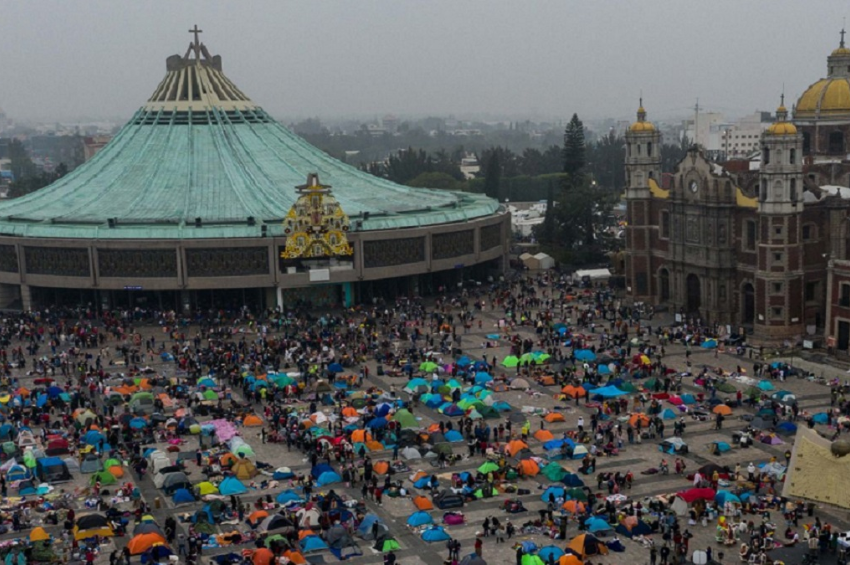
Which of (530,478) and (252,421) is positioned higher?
(252,421)

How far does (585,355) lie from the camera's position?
55688 millimetres

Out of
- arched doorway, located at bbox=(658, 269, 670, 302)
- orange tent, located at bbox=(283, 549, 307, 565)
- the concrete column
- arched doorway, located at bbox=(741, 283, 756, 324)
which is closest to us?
orange tent, located at bbox=(283, 549, 307, 565)

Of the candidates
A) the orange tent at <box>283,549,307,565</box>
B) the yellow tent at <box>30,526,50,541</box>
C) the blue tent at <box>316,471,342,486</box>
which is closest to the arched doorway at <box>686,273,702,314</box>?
the blue tent at <box>316,471,342,486</box>

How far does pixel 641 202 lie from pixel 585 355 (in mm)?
20962

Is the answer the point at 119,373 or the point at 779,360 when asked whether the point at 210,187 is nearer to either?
the point at 119,373

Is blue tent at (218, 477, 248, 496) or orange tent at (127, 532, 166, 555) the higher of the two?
orange tent at (127, 532, 166, 555)

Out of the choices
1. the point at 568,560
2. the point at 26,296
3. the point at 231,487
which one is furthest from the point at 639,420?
the point at 26,296

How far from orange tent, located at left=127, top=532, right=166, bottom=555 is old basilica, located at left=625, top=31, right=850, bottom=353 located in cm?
3789

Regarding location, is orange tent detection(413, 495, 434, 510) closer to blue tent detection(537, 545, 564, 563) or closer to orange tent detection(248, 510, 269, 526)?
orange tent detection(248, 510, 269, 526)

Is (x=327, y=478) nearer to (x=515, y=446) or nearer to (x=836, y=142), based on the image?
(x=515, y=446)

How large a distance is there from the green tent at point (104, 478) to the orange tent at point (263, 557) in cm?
958

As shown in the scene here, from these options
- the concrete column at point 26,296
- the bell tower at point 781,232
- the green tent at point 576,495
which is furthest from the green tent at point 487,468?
the concrete column at point 26,296

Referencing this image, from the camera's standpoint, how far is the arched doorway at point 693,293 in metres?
69.8

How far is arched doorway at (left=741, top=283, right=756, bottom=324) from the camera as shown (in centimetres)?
6600
